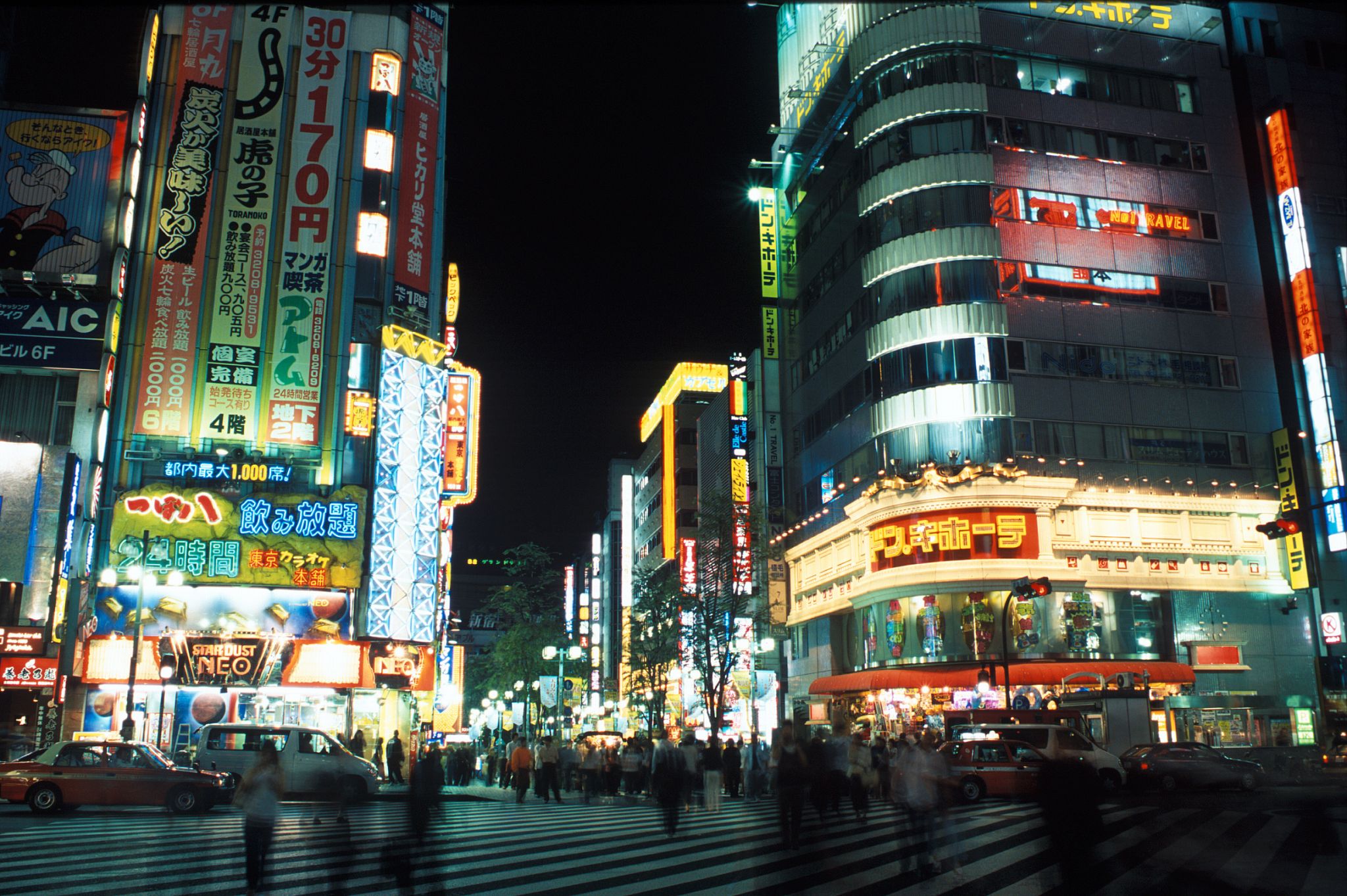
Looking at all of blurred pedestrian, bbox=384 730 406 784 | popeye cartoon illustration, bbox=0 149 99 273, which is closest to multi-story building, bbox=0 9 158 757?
popeye cartoon illustration, bbox=0 149 99 273

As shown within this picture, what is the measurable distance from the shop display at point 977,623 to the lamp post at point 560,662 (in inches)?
552

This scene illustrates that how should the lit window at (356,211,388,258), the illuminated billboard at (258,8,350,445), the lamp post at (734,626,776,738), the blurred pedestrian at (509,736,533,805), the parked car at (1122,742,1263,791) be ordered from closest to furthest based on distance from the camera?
the parked car at (1122,742,1263,791) → the blurred pedestrian at (509,736,533,805) → the illuminated billboard at (258,8,350,445) → the lit window at (356,211,388,258) → the lamp post at (734,626,776,738)

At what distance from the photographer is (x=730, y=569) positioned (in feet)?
136

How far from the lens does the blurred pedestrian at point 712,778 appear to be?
22.3m

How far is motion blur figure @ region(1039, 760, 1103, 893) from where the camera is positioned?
366 inches

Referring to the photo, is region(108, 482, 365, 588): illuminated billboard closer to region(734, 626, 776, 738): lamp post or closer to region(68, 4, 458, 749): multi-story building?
region(68, 4, 458, 749): multi-story building

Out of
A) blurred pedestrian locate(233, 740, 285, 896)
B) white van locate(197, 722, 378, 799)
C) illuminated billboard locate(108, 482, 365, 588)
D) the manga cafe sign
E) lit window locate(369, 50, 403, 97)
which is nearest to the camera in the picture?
blurred pedestrian locate(233, 740, 285, 896)

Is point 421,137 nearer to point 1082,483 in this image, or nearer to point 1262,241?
point 1082,483

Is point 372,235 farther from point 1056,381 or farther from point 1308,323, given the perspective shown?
point 1308,323

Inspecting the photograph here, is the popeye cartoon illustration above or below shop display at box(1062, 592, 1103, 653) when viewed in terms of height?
above

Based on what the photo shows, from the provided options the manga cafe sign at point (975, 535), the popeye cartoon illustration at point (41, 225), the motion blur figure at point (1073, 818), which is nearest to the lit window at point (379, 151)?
the popeye cartoon illustration at point (41, 225)

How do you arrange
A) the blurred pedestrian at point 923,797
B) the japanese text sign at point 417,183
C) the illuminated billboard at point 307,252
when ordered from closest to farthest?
the blurred pedestrian at point 923,797 < the illuminated billboard at point 307,252 < the japanese text sign at point 417,183

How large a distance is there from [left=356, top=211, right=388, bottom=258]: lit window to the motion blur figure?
35.6m

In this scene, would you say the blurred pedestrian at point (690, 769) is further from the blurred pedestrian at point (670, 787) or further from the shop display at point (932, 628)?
the shop display at point (932, 628)
